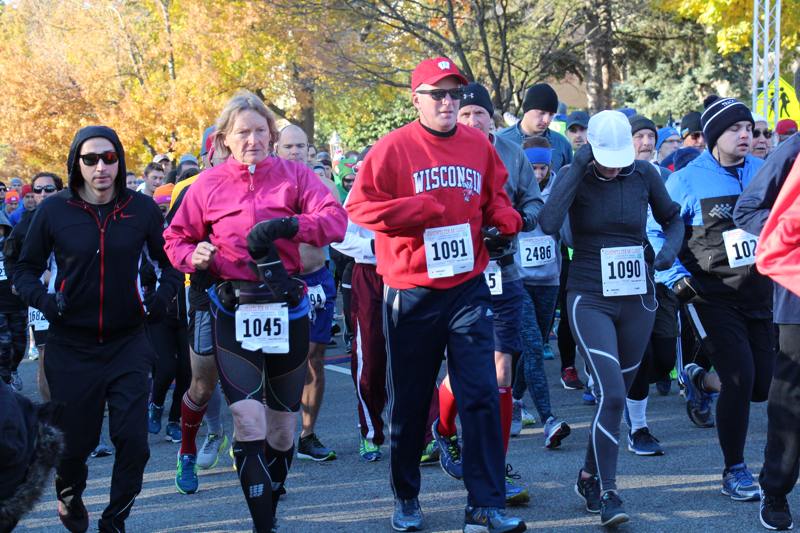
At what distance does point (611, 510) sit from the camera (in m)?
5.55

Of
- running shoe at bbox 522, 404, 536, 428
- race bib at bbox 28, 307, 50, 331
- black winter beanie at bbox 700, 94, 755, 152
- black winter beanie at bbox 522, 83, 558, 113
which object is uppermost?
black winter beanie at bbox 522, 83, 558, 113

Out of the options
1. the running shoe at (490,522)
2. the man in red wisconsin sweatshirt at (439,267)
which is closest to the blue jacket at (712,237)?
the man in red wisconsin sweatshirt at (439,267)

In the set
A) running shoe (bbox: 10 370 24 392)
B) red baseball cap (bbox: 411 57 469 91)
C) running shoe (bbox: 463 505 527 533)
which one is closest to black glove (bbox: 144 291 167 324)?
red baseball cap (bbox: 411 57 469 91)

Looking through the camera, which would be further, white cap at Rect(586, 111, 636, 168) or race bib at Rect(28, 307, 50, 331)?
race bib at Rect(28, 307, 50, 331)

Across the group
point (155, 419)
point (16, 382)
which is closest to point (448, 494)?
point (155, 419)

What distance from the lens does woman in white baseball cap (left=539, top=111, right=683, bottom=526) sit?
228 inches

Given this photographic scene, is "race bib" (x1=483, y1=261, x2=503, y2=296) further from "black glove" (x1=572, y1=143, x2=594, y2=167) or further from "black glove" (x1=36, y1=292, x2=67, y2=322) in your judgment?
"black glove" (x1=36, y1=292, x2=67, y2=322)

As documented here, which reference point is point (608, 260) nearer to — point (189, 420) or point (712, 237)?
point (712, 237)

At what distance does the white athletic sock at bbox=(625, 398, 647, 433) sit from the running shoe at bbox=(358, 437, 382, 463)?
1674 mm

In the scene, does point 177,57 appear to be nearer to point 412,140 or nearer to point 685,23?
point 685,23

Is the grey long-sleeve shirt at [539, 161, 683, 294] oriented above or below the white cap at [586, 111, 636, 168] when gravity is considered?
below

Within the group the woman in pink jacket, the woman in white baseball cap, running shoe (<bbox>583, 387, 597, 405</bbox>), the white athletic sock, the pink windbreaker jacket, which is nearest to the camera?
the woman in pink jacket

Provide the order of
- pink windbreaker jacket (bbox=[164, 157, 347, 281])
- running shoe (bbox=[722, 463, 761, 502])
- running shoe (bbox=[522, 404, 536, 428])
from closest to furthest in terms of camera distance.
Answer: pink windbreaker jacket (bbox=[164, 157, 347, 281]) → running shoe (bbox=[722, 463, 761, 502]) → running shoe (bbox=[522, 404, 536, 428])

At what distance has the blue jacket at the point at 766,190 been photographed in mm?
5664
